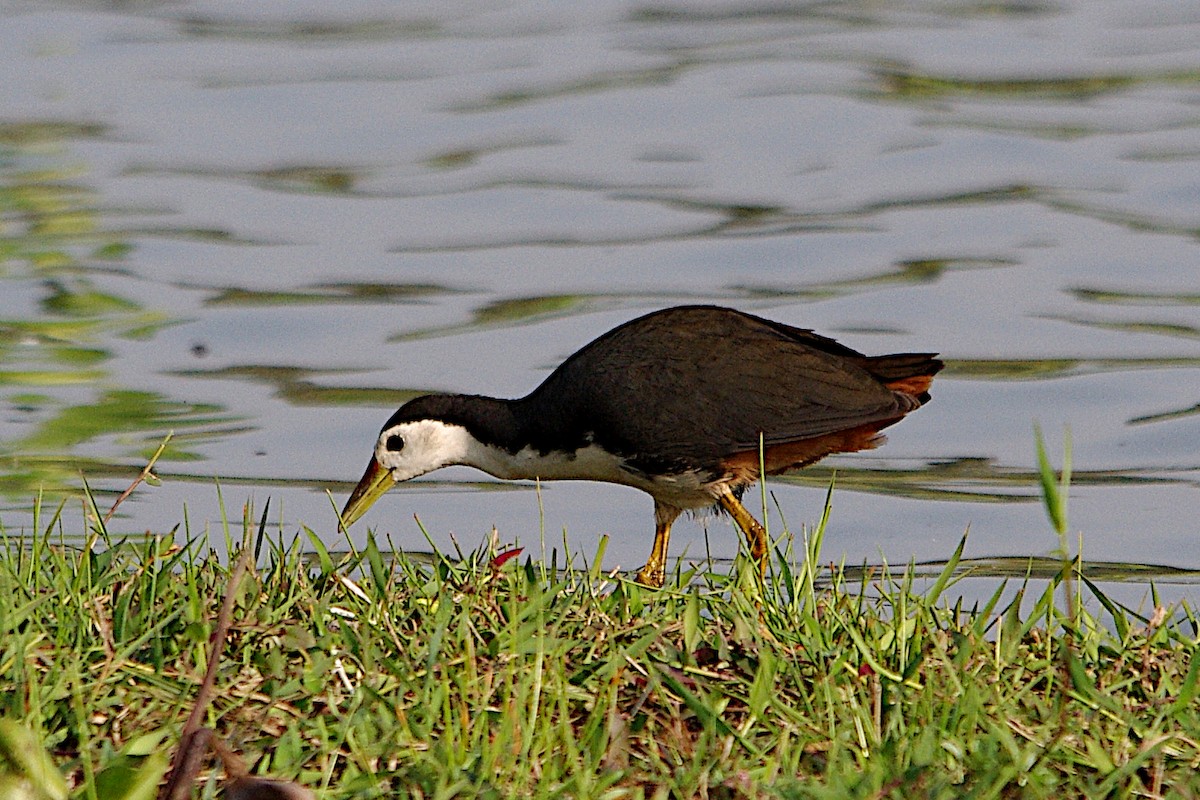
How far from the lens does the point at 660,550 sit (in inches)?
258

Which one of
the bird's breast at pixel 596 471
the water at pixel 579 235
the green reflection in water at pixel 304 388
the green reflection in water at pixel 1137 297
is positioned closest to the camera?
the bird's breast at pixel 596 471

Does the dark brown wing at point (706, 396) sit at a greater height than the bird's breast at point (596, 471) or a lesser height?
greater

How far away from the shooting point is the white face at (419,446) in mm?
6852

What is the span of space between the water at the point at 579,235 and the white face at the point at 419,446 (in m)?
0.55

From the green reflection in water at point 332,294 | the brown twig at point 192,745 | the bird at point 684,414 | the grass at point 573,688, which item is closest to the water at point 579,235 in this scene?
the green reflection in water at point 332,294

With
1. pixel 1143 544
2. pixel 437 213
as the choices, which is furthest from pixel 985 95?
pixel 1143 544

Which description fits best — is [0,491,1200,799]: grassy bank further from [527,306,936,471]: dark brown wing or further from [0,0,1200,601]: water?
[0,0,1200,601]: water

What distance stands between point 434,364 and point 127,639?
4.94m

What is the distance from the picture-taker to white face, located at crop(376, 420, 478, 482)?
22.5ft

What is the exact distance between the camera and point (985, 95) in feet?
41.9

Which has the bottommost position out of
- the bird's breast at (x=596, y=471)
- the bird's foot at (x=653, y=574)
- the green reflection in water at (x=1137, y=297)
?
the bird's foot at (x=653, y=574)

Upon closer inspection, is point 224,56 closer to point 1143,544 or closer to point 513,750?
point 1143,544

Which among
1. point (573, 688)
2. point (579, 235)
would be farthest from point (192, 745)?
point (579, 235)

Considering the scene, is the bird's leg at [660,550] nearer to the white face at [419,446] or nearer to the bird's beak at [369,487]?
the white face at [419,446]
